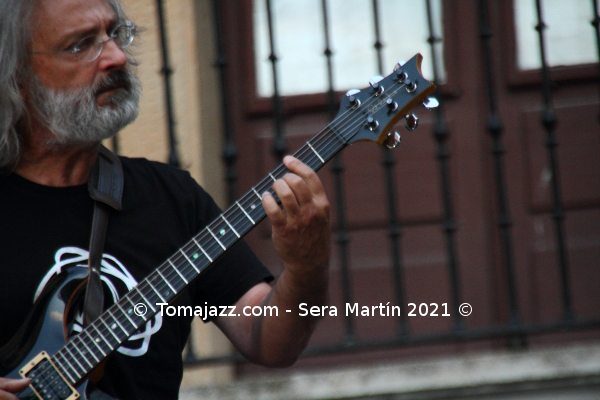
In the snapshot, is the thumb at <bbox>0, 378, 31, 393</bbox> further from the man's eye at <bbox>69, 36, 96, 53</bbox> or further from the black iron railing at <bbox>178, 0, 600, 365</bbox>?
the black iron railing at <bbox>178, 0, 600, 365</bbox>

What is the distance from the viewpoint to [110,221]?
5.70 feet

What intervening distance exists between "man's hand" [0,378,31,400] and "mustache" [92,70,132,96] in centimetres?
74

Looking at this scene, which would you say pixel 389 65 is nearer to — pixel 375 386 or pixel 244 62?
pixel 244 62

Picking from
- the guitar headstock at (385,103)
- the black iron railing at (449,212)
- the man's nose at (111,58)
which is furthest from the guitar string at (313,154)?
the black iron railing at (449,212)

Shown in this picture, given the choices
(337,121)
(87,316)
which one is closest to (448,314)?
(337,121)

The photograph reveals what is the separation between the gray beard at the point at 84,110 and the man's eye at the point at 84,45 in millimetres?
95

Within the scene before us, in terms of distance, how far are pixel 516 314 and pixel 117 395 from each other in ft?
5.37

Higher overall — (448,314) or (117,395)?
(117,395)

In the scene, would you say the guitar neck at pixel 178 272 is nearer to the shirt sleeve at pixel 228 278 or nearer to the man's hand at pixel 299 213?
the man's hand at pixel 299 213

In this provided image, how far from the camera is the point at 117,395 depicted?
1.63 metres

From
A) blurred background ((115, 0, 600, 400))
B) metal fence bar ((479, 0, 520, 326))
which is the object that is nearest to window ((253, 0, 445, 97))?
blurred background ((115, 0, 600, 400))

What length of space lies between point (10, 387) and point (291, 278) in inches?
25.8

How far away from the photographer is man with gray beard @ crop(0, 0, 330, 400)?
1.59 metres

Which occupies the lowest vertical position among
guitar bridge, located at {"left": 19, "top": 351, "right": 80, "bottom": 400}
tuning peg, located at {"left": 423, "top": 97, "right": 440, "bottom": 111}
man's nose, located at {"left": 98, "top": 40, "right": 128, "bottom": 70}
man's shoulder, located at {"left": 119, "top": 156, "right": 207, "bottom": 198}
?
guitar bridge, located at {"left": 19, "top": 351, "right": 80, "bottom": 400}
